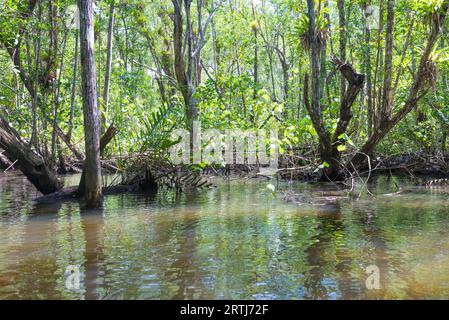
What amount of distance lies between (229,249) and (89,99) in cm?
451

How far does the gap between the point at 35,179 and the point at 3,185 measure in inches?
195

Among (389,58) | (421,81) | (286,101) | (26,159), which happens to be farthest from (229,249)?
(286,101)

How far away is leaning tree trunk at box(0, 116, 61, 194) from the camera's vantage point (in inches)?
404

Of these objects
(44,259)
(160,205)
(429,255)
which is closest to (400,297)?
(429,255)

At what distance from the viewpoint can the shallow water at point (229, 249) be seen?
445 cm

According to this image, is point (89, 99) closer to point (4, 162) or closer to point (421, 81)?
point (421, 81)

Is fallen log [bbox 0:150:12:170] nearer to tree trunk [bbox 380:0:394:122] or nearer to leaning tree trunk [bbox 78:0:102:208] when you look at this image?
leaning tree trunk [bbox 78:0:102:208]

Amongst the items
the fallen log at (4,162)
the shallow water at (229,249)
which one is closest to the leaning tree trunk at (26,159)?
the shallow water at (229,249)

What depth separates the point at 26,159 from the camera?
10.6 m

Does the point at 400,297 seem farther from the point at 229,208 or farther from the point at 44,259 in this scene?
the point at 229,208

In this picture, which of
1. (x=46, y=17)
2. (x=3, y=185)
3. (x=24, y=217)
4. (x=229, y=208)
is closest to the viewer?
(x=24, y=217)

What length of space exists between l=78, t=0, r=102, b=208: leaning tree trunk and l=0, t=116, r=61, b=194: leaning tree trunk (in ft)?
6.75

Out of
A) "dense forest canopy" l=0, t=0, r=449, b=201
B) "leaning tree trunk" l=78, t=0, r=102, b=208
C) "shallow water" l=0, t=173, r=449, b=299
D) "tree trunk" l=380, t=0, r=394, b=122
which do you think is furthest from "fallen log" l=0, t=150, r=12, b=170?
"tree trunk" l=380, t=0, r=394, b=122
